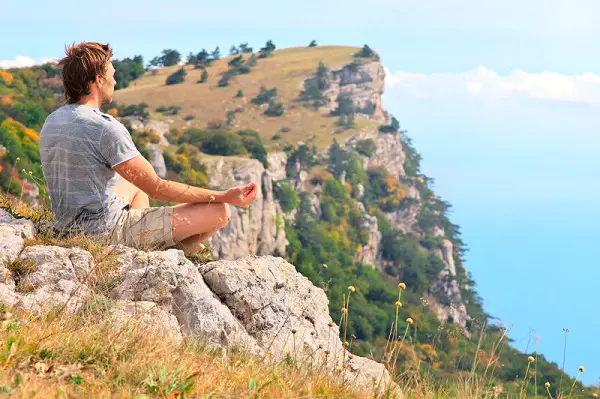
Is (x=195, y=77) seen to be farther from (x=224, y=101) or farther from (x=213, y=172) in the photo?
(x=213, y=172)

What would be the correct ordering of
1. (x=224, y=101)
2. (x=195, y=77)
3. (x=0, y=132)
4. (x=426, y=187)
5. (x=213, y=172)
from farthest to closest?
1. (x=426, y=187)
2. (x=195, y=77)
3. (x=224, y=101)
4. (x=213, y=172)
5. (x=0, y=132)

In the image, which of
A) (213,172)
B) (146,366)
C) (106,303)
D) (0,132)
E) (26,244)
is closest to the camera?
(146,366)

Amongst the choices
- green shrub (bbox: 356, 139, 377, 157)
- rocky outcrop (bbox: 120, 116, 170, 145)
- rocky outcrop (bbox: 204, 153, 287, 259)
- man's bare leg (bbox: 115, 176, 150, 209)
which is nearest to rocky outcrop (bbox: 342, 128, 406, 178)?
green shrub (bbox: 356, 139, 377, 157)

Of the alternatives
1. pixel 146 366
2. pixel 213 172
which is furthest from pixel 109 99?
pixel 213 172

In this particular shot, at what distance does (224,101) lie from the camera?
10025 centimetres

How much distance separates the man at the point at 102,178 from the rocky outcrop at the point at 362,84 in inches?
4376

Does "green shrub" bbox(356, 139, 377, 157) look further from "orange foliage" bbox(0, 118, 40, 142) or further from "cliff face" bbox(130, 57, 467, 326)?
"orange foliage" bbox(0, 118, 40, 142)

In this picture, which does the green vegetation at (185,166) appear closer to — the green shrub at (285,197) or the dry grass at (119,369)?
the green shrub at (285,197)

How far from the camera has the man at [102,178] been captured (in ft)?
16.1

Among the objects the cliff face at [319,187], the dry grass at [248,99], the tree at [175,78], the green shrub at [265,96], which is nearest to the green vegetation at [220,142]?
the cliff face at [319,187]

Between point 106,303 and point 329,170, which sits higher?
point 106,303

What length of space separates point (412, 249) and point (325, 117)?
29426 mm

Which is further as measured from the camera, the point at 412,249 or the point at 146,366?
the point at 412,249

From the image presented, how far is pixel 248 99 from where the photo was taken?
338 feet
